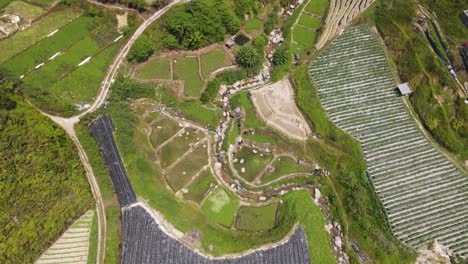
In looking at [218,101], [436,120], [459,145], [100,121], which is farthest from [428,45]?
[100,121]

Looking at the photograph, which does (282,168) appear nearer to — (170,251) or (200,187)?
(200,187)

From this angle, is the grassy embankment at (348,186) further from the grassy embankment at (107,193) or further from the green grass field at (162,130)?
the grassy embankment at (107,193)

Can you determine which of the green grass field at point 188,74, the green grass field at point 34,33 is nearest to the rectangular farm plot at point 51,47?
the green grass field at point 34,33

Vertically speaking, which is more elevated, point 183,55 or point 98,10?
point 98,10

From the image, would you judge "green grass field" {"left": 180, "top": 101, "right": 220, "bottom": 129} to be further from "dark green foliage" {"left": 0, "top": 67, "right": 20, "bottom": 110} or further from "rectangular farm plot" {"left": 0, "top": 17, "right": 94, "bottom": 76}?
"dark green foliage" {"left": 0, "top": 67, "right": 20, "bottom": 110}

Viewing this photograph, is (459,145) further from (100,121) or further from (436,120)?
(100,121)

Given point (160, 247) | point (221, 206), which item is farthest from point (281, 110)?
point (160, 247)

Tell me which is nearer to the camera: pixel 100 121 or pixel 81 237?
pixel 81 237

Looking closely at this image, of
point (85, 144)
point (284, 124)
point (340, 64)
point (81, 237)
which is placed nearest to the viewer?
point (81, 237)
